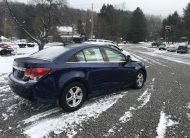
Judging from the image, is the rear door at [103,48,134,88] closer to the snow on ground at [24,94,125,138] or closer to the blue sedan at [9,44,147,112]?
the blue sedan at [9,44,147,112]

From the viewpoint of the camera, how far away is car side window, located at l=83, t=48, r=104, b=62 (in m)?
6.64

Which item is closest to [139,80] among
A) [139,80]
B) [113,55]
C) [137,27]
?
[139,80]

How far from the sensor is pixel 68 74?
19.6 feet

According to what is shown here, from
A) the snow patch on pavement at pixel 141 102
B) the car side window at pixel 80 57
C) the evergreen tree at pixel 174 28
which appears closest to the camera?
the snow patch on pavement at pixel 141 102

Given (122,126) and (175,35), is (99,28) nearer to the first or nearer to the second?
(175,35)

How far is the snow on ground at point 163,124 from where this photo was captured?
16.1 ft

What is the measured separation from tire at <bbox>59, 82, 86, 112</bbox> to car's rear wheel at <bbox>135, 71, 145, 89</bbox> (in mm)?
2562

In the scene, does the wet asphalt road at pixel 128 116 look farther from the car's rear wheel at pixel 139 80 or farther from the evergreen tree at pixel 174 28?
the evergreen tree at pixel 174 28

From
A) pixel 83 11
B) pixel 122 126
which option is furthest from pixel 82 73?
pixel 83 11

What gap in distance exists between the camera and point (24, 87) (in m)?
5.68

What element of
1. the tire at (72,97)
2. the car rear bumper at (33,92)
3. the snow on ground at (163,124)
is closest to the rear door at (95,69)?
the tire at (72,97)

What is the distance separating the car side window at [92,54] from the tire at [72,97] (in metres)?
0.75

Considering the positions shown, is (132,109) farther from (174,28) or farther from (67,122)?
(174,28)

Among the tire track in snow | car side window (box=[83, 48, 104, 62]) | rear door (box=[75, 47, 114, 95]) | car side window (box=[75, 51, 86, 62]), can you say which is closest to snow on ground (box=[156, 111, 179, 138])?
the tire track in snow
